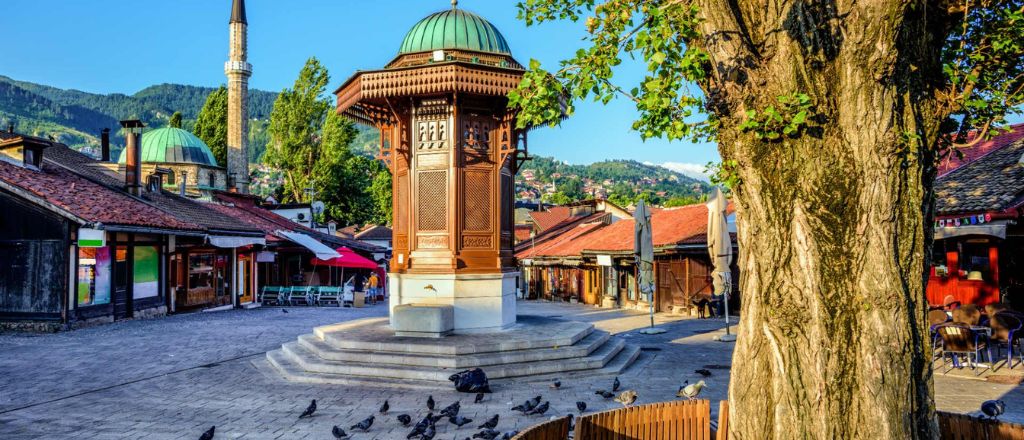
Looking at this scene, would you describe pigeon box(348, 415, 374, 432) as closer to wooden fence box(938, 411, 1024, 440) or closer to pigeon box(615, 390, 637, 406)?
pigeon box(615, 390, 637, 406)

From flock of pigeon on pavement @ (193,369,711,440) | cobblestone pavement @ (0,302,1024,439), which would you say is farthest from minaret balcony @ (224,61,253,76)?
flock of pigeon on pavement @ (193,369,711,440)

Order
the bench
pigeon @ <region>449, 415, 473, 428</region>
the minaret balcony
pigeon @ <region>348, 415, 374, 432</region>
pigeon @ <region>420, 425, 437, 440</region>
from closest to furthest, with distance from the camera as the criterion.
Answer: pigeon @ <region>420, 425, 437, 440</region>
pigeon @ <region>348, 415, 374, 432</region>
pigeon @ <region>449, 415, 473, 428</region>
the bench
the minaret balcony

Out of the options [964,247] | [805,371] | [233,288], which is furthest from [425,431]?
[233,288]

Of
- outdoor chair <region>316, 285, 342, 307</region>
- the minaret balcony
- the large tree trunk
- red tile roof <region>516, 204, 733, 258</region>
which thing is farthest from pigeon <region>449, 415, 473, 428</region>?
the minaret balcony

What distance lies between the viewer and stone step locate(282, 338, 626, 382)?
33.2 feet

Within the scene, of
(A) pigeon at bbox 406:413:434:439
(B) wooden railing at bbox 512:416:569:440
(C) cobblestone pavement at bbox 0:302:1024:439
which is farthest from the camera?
(C) cobblestone pavement at bbox 0:302:1024:439

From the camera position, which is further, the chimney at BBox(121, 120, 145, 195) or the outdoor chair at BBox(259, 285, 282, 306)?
the outdoor chair at BBox(259, 285, 282, 306)

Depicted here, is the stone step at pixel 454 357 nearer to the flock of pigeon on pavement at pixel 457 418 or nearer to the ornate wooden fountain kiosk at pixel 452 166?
the flock of pigeon on pavement at pixel 457 418

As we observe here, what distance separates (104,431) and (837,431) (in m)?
7.19

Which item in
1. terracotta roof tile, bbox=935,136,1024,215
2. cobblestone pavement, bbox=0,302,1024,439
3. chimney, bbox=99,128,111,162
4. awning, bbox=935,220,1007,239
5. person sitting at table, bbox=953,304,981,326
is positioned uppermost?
chimney, bbox=99,128,111,162

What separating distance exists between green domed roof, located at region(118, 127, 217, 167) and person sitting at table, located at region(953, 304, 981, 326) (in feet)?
147

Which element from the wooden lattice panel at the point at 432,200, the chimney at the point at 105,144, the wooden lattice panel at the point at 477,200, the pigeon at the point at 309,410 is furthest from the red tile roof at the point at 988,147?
the chimney at the point at 105,144

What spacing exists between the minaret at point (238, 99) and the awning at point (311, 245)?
20809 mm

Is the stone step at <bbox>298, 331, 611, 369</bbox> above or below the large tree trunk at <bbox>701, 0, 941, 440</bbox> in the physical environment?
below
